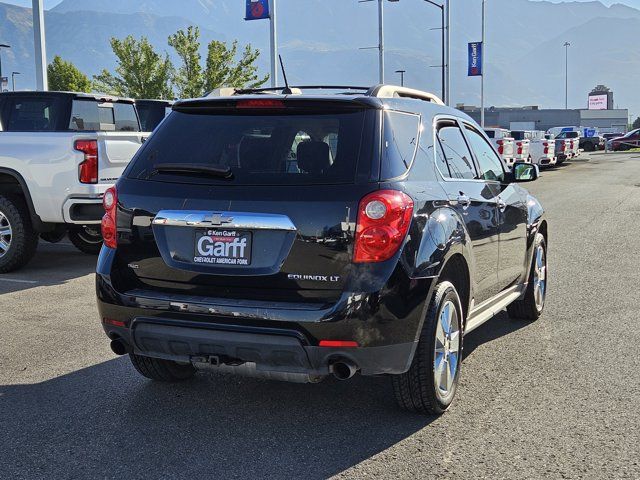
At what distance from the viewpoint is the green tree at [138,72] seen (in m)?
38.3

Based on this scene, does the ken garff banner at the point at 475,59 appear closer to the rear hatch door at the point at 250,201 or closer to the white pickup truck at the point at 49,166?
the white pickup truck at the point at 49,166

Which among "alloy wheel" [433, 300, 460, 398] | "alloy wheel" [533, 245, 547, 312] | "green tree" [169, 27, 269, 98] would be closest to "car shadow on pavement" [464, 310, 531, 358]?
"alloy wheel" [533, 245, 547, 312]

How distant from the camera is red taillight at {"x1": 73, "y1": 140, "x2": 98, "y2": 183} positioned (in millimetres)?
8430

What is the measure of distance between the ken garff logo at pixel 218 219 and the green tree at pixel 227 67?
36198 millimetres

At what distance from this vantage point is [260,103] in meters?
4.04

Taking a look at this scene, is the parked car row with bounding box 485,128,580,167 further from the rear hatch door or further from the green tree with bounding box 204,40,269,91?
the rear hatch door

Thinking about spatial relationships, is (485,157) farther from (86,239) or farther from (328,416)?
(86,239)

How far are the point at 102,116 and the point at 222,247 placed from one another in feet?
22.7

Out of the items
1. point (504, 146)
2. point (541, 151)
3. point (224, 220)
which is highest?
point (504, 146)

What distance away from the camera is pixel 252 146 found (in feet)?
13.3

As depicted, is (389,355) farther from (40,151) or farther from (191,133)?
(40,151)

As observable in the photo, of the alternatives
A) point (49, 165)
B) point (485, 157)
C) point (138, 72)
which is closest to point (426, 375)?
point (485, 157)

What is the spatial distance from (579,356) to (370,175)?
2.57 metres

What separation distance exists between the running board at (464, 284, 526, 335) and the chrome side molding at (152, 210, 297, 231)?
159 centimetres
